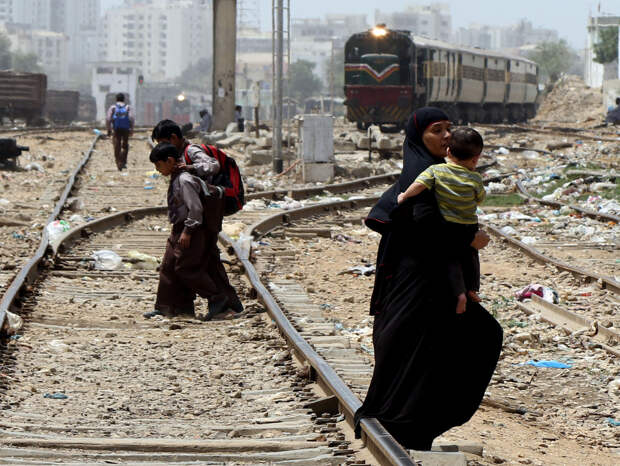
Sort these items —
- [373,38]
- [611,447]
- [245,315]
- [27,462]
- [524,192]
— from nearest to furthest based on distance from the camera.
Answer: [27,462], [611,447], [245,315], [524,192], [373,38]

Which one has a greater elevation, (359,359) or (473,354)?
(473,354)

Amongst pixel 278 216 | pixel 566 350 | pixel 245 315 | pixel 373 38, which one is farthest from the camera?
pixel 373 38

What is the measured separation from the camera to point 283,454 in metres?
4.29

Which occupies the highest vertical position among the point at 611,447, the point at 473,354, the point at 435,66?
the point at 435,66

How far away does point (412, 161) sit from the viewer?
13.6 ft

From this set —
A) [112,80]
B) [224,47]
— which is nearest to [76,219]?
[224,47]

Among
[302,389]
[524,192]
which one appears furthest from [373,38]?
[302,389]

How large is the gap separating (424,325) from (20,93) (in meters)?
41.1

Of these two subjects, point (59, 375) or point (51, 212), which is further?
point (51, 212)

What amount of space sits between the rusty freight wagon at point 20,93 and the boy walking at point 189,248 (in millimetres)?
36814

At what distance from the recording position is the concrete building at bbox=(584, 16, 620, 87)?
72625 mm

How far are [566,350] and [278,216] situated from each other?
682cm

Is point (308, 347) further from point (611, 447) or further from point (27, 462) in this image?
point (27, 462)

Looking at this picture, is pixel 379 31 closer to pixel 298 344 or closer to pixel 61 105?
pixel 61 105
